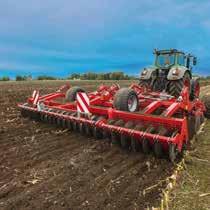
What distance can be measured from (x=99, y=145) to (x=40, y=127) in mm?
2170

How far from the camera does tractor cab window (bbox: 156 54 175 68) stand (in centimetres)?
1066

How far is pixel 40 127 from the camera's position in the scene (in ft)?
28.9

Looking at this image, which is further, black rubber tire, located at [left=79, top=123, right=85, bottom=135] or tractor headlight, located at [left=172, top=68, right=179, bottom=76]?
tractor headlight, located at [left=172, top=68, right=179, bottom=76]

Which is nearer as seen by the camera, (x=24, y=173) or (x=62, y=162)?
(x=24, y=173)

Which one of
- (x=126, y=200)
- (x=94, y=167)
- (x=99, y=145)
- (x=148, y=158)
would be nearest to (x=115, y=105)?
(x=99, y=145)

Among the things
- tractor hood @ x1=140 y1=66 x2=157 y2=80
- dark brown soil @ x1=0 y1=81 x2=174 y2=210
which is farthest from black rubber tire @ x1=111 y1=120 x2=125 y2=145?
tractor hood @ x1=140 y1=66 x2=157 y2=80

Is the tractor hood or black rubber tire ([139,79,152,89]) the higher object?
the tractor hood

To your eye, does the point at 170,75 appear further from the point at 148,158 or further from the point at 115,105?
the point at 148,158

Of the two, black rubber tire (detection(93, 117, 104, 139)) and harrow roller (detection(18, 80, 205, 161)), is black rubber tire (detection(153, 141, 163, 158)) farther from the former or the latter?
black rubber tire (detection(93, 117, 104, 139))

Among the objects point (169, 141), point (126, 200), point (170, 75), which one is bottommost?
point (126, 200)

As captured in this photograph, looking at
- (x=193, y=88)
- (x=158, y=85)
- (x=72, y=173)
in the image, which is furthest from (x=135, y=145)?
(x=193, y=88)

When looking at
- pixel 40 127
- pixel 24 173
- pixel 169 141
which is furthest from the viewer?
pixel 40 127

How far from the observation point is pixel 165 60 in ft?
35.3

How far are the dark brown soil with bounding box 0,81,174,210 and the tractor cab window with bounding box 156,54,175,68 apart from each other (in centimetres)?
394
